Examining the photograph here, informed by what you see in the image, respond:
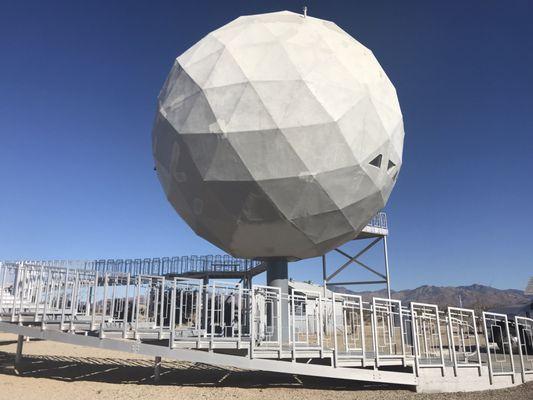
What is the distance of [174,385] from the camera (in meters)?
12.9

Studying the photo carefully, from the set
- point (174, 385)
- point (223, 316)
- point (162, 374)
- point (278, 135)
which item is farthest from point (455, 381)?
point (162, 374)

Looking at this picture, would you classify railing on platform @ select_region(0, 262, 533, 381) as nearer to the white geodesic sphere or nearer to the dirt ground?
the dirt ground

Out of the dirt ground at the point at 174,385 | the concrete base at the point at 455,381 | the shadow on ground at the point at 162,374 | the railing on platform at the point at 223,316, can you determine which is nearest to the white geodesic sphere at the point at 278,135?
the railing on platform at the point at 223,316

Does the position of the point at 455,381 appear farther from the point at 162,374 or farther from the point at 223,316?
the point at 162,374

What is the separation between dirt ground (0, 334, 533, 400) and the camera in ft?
37.7

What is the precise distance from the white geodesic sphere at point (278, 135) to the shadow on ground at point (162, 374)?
3.97m

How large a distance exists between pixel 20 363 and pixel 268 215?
438 inches

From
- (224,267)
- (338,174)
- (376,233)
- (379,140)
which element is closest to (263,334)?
(338,174)

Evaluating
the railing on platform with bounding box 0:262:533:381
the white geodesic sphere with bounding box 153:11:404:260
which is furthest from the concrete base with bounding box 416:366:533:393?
the white geodesic sphere with bounding box 153:11:404:260

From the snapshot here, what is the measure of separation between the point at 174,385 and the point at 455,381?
8007 millimetres

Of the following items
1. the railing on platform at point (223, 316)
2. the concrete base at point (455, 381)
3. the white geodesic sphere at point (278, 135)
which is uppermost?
the white geodesic sphere at point (278, 135)

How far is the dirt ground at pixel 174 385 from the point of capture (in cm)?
1150

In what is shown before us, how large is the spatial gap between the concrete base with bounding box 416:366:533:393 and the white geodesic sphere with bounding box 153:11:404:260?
4689 mm

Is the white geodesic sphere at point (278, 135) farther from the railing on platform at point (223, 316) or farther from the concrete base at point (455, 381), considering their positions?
the concrete base at point (455, 381)
